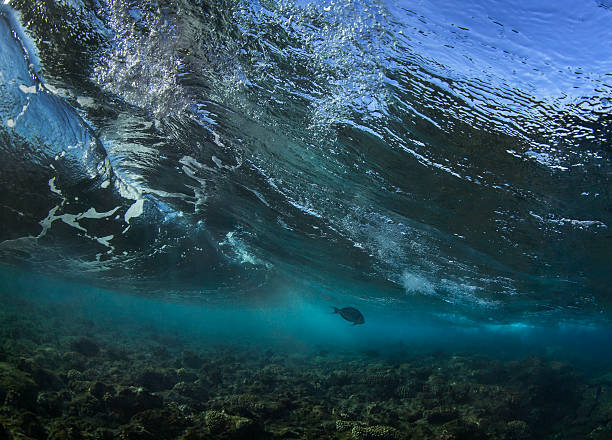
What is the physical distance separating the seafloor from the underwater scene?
8cm

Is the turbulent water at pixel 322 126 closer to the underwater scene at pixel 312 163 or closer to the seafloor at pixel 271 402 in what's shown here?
the underwater scene at pixel 312 163

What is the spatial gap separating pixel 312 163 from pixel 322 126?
1957 mm

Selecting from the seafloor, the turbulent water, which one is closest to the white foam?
the turbulent water

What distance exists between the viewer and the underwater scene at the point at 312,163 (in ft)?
17.9

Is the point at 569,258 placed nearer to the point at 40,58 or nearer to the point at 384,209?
the point at 384,209

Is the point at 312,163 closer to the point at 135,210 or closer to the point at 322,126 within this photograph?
the point at 322,126

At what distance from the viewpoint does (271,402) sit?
878cm

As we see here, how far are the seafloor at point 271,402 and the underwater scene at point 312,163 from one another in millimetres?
84

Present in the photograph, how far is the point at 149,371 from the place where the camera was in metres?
12.1

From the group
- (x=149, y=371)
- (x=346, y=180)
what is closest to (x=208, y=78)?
(x=346, y=180)

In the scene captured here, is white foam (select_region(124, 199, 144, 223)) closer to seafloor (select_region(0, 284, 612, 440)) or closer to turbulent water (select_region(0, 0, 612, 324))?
turbulent water (select_region(0, 0, 612, 324))

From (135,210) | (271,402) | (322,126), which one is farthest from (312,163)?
(135,210)

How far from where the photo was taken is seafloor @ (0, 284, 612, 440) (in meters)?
6.07

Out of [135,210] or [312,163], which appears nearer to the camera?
[312,163]
